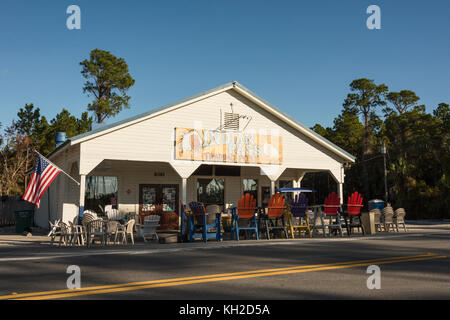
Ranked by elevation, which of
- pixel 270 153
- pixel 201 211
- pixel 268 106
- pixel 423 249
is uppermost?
pixel 268 106

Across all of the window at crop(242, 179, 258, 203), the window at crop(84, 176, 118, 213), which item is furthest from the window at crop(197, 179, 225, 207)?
the window at crop(84, 176, 118, 213)

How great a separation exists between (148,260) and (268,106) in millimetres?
11093

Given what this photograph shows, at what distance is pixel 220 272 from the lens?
636cm

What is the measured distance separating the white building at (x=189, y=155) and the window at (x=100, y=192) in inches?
1.7

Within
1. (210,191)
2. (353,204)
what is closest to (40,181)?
(210,191)

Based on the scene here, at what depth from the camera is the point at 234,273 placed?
6.24 metres

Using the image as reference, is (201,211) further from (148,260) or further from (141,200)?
(141,200)

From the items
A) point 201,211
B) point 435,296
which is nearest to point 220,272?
point 435,296

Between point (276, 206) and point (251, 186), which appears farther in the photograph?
point (251, 186)

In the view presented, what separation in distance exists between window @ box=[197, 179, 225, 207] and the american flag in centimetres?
773

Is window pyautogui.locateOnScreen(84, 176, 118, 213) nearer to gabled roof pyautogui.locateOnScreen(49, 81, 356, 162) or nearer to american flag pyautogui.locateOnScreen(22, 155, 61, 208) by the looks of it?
gabled roof pyautogui.locateOnScreen(49, 81, 356, 162)

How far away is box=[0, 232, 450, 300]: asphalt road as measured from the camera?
15.9 ft

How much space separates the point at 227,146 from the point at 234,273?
419 inches

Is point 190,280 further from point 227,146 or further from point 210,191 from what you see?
point 210,191
